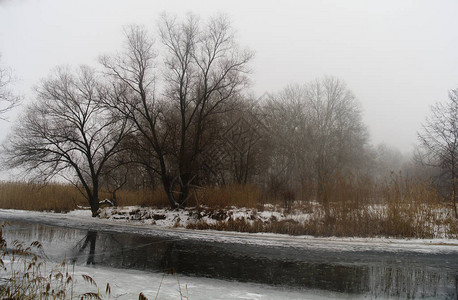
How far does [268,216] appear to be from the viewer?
650 inches

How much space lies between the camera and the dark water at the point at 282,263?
7.28 m

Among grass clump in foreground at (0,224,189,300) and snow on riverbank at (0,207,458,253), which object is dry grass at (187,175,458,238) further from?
grass clump in foreground at (0,224,189,300)

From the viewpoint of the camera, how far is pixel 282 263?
9.34 meters

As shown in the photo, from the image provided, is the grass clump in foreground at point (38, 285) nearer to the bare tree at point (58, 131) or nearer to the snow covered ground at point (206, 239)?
the snow covered ground at point (206, 239)

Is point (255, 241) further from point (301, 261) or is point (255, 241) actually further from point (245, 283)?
point (245, 283)

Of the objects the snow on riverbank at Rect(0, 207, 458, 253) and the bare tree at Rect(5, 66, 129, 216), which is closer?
the snow on riverbank at Rect(0, 207, 458, 253)

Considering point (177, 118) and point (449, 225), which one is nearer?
point (449, 225)

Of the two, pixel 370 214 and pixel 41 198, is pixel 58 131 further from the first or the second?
pixel 370 214

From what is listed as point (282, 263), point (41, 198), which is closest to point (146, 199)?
point (41, 198)

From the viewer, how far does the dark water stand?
7277mm

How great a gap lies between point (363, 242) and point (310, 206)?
3.45 meters

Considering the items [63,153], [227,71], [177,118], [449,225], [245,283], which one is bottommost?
[245,283]

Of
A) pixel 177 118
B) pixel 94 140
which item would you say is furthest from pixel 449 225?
pixel 94 140

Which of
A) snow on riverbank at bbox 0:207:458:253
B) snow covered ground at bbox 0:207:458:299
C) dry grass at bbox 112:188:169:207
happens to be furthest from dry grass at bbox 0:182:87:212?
snow on riverbank at bbox 0:207:458:253
